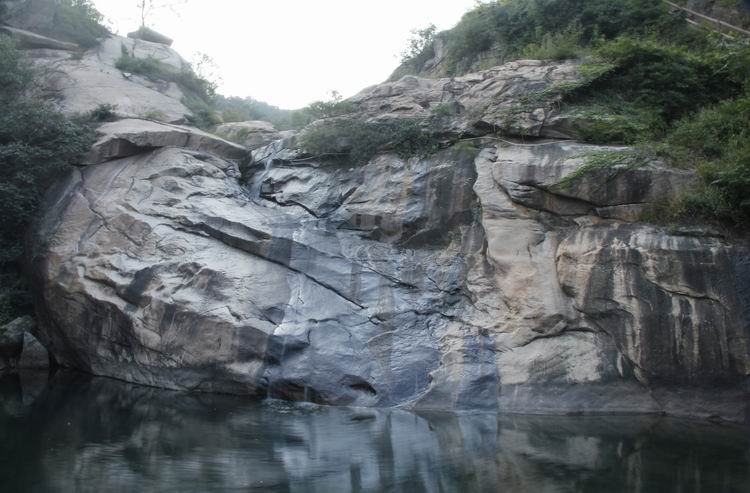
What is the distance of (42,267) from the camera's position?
52.6 ft

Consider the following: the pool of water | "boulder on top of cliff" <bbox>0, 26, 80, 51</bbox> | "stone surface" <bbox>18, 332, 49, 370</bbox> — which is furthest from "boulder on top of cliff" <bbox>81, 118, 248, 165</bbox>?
"boulder on top of cliff" <bbox>0, 26, 80, 51</bbox>

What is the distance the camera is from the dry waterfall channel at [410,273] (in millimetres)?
11766

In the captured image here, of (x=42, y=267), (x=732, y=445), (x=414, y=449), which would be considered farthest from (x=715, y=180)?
(x=42, y=267)

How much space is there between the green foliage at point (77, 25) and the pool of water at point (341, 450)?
678 inches

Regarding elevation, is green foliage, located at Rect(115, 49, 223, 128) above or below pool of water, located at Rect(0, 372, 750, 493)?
above

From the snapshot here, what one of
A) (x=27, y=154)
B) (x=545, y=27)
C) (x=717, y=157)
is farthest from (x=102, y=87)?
(x=717, y=157)

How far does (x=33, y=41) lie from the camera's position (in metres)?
23.6

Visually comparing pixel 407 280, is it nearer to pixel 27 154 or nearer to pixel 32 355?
pixel 32 355

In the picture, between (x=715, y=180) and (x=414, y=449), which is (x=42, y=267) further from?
(x=715, y=180)

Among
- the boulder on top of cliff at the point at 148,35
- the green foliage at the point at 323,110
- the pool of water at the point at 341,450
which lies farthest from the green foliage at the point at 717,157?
the boulder on top of cliff at the point at 148,35

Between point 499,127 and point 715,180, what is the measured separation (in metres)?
5.10

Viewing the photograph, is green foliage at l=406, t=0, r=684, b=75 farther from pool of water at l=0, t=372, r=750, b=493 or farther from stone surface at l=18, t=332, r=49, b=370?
stone surface at l=18, t=332, r=49, b=370

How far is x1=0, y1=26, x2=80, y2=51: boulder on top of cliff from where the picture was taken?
2296cm

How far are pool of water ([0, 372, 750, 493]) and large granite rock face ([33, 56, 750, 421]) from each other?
886mm
